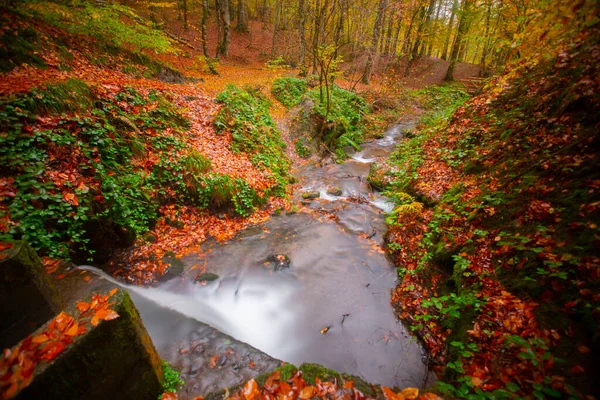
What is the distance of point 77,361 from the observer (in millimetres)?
2092

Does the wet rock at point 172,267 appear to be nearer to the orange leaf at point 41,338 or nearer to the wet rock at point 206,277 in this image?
the wet rock at point 206,277

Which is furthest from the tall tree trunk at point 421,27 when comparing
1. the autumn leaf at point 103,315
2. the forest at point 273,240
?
the autumn leaf at point 103,315

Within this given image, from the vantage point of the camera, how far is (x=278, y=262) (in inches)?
239

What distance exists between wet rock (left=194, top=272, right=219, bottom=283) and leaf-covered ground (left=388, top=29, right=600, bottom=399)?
4.00m

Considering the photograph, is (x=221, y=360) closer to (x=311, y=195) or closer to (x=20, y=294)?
(x=20, y=294)

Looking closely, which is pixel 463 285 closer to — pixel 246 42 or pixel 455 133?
pixel 455 133

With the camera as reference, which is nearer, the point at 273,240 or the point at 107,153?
the point at 107,153

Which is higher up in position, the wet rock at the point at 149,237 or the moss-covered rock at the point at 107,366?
the moss-covered rock at the point at 107,366

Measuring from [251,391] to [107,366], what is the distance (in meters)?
1.43

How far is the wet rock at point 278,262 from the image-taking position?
5.98 metres

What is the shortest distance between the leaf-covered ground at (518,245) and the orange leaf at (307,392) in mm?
1525

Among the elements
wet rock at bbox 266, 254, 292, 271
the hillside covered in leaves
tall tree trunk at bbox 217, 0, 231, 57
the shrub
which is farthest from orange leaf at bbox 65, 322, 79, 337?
tall tree trunk at bbox 217, 0, 231, 57

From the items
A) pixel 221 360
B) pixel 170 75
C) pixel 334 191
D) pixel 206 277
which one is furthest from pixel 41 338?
pixel 170 75

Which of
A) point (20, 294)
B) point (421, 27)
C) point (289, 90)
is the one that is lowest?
point (20, 294)
